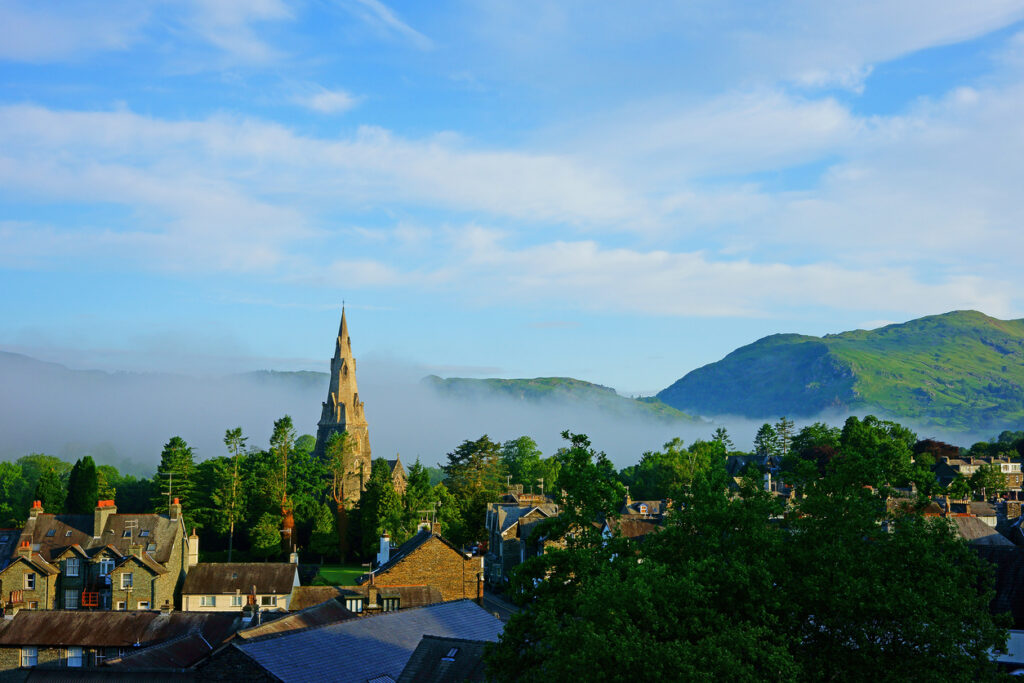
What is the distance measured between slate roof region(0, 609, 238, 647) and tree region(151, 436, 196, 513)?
4612 cm

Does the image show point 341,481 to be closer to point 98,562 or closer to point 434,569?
point 98,562

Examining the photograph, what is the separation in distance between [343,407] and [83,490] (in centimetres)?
6313

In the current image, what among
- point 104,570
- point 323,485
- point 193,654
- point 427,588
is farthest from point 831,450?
point 193,654

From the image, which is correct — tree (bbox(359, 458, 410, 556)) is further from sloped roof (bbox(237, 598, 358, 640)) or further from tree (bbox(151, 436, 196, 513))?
sloped roof (bbox(237, 598, 358, 640))

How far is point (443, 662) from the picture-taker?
34.4 m

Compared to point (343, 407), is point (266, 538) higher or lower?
lower

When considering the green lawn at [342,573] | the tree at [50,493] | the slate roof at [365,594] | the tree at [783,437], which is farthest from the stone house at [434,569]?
the tree at [783,437]

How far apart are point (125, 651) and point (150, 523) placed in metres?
26.8

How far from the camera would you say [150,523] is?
7619 cm

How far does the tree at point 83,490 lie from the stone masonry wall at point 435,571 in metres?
49.1

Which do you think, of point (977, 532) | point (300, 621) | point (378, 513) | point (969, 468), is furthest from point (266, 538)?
point (969, 468)

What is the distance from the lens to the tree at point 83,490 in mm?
100062

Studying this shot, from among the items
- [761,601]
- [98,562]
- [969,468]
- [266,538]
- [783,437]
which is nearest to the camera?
[761,601]

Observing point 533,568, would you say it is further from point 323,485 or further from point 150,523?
point 323,485
